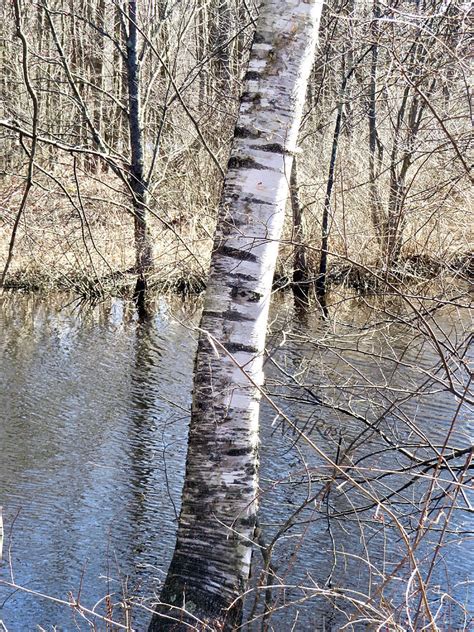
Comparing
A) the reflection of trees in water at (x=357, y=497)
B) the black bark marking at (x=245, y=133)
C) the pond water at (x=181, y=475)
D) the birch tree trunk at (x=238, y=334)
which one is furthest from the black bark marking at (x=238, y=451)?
the black bark marking at (x=245, y=133)

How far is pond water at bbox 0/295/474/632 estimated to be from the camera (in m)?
4.29

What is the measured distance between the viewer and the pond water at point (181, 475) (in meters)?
4.29

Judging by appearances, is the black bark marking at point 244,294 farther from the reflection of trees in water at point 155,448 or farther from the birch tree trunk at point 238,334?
the reflection of trees in water at point 155,448

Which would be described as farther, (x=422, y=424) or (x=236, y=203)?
(x=422, y=424)

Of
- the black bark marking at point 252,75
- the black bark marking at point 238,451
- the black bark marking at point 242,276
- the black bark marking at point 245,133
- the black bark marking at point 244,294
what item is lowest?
the black bark marking at point 238,451

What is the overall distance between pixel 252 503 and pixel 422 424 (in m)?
4.75

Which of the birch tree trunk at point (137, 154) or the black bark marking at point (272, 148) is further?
the birch tree trunk at point (137, 154)

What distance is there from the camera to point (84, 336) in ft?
38.2

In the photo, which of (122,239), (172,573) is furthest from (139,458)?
(122,239)

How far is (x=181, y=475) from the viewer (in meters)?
7.09

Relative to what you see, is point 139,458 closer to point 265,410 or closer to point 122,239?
point 265,410

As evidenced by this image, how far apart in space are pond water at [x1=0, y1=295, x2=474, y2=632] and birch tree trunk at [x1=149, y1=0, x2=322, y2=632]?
0.71 ft

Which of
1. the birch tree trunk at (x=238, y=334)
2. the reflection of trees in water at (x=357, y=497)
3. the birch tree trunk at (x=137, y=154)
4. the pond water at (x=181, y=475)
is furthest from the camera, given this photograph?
the birch tree trunk at (x=137, y=154)

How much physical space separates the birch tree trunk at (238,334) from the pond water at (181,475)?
22 centimetres
